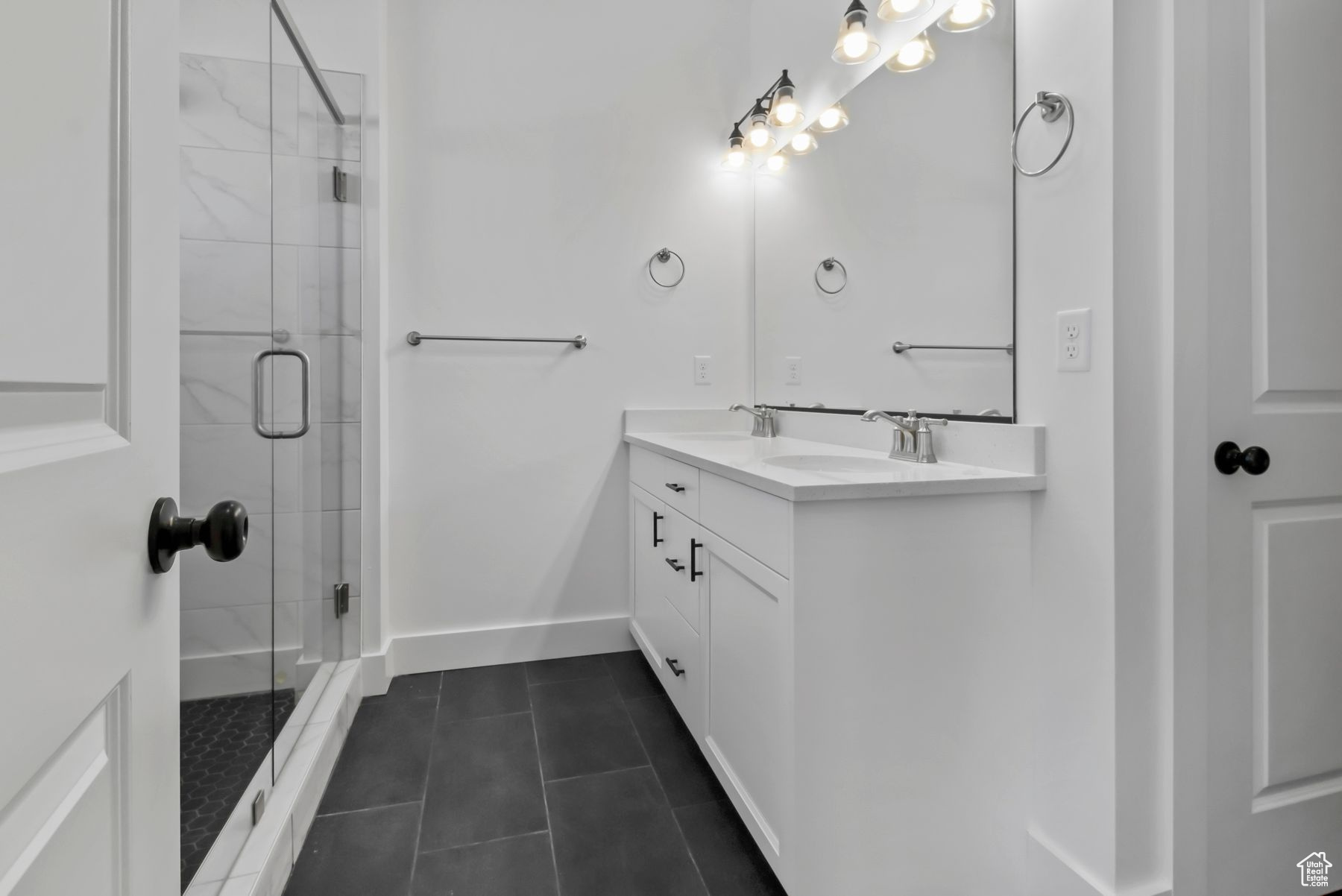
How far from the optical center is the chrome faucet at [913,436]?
61.5 inches

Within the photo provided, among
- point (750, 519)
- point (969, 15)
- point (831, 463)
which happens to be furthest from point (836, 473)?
point (969, 15)

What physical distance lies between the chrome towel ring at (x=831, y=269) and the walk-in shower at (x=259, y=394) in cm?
145

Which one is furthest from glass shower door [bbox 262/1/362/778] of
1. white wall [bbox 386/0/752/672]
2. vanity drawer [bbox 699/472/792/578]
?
vanity drawer [bbox 699/472/792/578]

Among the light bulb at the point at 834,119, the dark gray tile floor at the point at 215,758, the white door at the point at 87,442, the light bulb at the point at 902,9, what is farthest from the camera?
the light bulb at the point at 834,119

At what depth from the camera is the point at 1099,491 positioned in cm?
115

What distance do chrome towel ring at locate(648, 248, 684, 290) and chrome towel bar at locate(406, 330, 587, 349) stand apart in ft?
1.16

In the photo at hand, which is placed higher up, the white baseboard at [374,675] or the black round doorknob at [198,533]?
the black round doorknob at [198,533]

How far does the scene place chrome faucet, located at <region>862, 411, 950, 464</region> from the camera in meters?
1.56

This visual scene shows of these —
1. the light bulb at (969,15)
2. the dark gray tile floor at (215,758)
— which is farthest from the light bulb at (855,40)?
the dark gray tile floor at (215,758)

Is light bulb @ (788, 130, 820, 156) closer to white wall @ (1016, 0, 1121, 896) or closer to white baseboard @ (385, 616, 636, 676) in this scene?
white wall @ (1016, 0, 1121, 896)

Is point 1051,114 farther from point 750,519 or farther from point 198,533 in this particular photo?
point 198,533

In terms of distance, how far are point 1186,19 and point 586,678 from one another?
2198 mm

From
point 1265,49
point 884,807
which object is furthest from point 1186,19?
point 884,807

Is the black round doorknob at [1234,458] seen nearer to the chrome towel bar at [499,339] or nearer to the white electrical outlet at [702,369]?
the white electrical outlet at [702,369]
